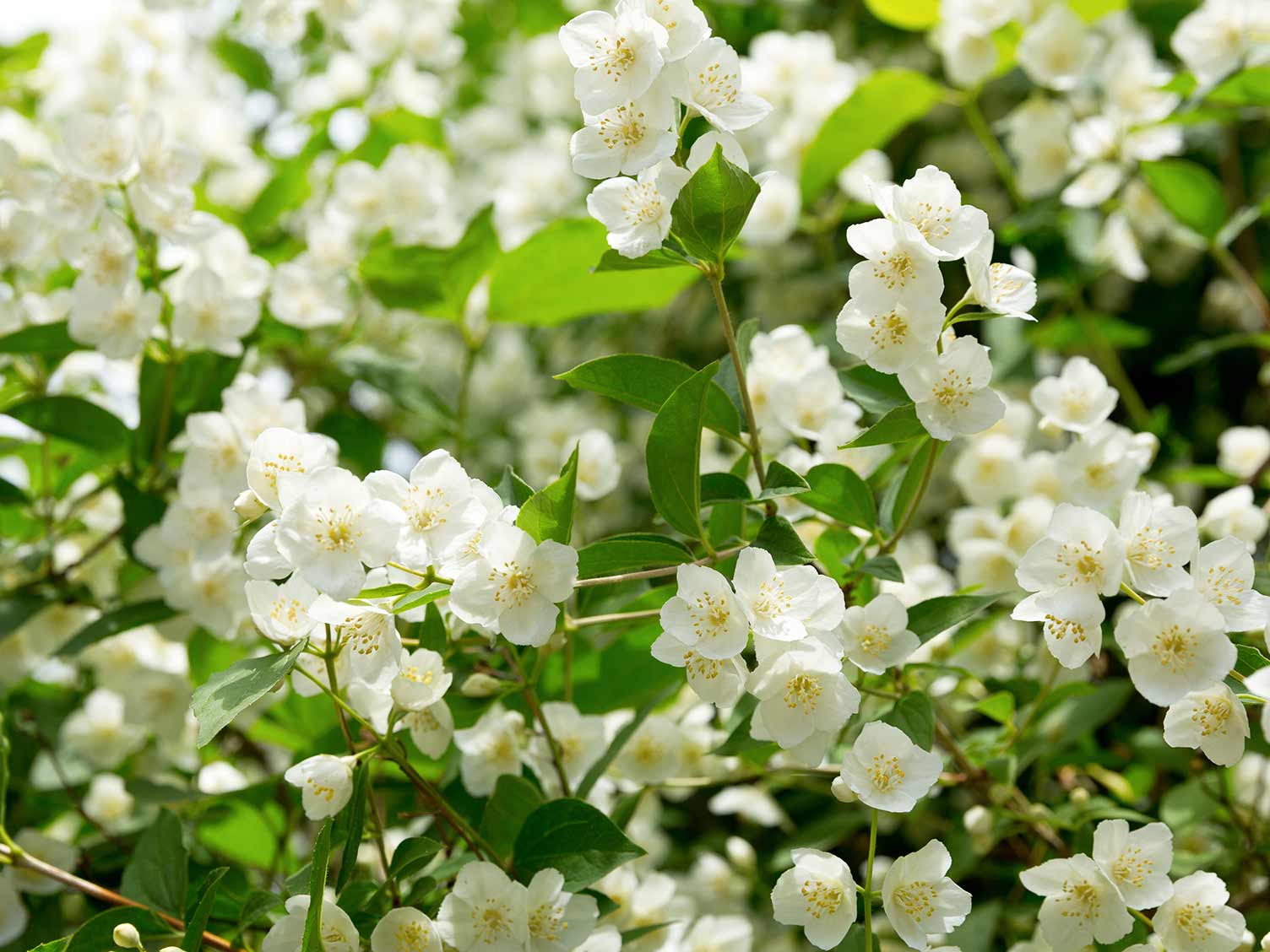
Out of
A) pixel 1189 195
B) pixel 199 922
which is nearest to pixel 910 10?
pixel 1189 195

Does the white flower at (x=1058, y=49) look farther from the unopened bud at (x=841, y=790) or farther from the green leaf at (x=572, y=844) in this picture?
the green leaf at (x=572, y=844)

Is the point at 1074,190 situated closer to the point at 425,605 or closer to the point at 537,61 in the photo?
the point at 425,605

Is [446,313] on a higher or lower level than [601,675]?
higher

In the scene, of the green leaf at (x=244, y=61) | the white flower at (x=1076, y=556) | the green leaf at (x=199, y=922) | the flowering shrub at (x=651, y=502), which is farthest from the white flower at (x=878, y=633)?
the green leaf at (x=244, y=61)

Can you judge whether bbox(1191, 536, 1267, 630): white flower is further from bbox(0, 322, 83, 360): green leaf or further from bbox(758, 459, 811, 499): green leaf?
bbox(0, 322, 83, 360): green leaf

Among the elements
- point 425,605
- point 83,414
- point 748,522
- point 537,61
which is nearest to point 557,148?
point 537,61

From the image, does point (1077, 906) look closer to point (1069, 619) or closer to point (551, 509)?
point (1069, 619)

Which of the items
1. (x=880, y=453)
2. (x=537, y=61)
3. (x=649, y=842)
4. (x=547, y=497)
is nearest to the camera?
(x=547, y=497)
